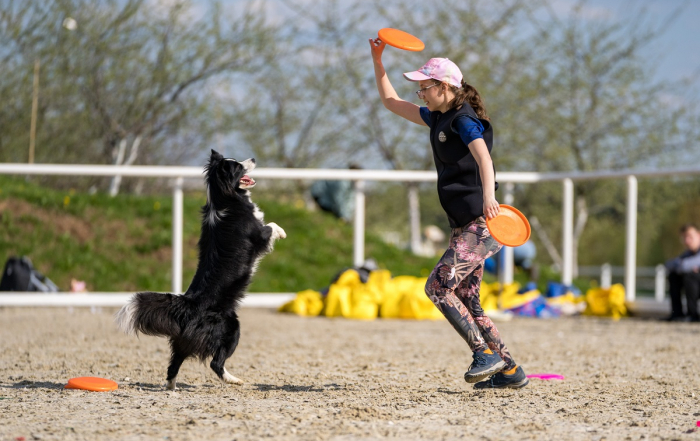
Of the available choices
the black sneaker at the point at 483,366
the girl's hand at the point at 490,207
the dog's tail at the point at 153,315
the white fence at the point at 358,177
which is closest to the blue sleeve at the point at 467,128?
→ the girl's hand at the point at 490,207

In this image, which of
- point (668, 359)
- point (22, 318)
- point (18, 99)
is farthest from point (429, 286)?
point (18, 99)

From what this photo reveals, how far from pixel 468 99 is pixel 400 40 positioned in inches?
20.1

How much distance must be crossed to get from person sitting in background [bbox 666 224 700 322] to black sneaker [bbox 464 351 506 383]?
15.9 ft

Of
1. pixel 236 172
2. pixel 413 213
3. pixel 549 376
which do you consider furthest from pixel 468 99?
pixel 413 213

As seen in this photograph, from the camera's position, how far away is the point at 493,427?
3.30 metres

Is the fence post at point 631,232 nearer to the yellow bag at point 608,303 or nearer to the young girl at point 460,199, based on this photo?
the yellow bag at point 608,303

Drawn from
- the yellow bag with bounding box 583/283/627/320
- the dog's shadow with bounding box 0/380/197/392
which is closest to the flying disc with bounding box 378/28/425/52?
the dog's shadow with bounding box 0/380/197/392

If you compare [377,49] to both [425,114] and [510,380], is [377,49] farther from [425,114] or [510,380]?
[510,380]

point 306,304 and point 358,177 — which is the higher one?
point 358,177

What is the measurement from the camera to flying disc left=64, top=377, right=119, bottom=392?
4.17 metres

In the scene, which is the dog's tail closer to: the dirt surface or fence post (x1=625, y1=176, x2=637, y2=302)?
the dirt surface

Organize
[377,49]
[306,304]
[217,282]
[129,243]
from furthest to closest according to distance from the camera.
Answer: [129,243] → [306,304] → [377,49] → [217,282]

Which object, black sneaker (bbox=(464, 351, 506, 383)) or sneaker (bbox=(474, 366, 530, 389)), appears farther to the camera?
sneaker (bbox=(474, 366, 530, 389))

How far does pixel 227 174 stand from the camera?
14.3ft
